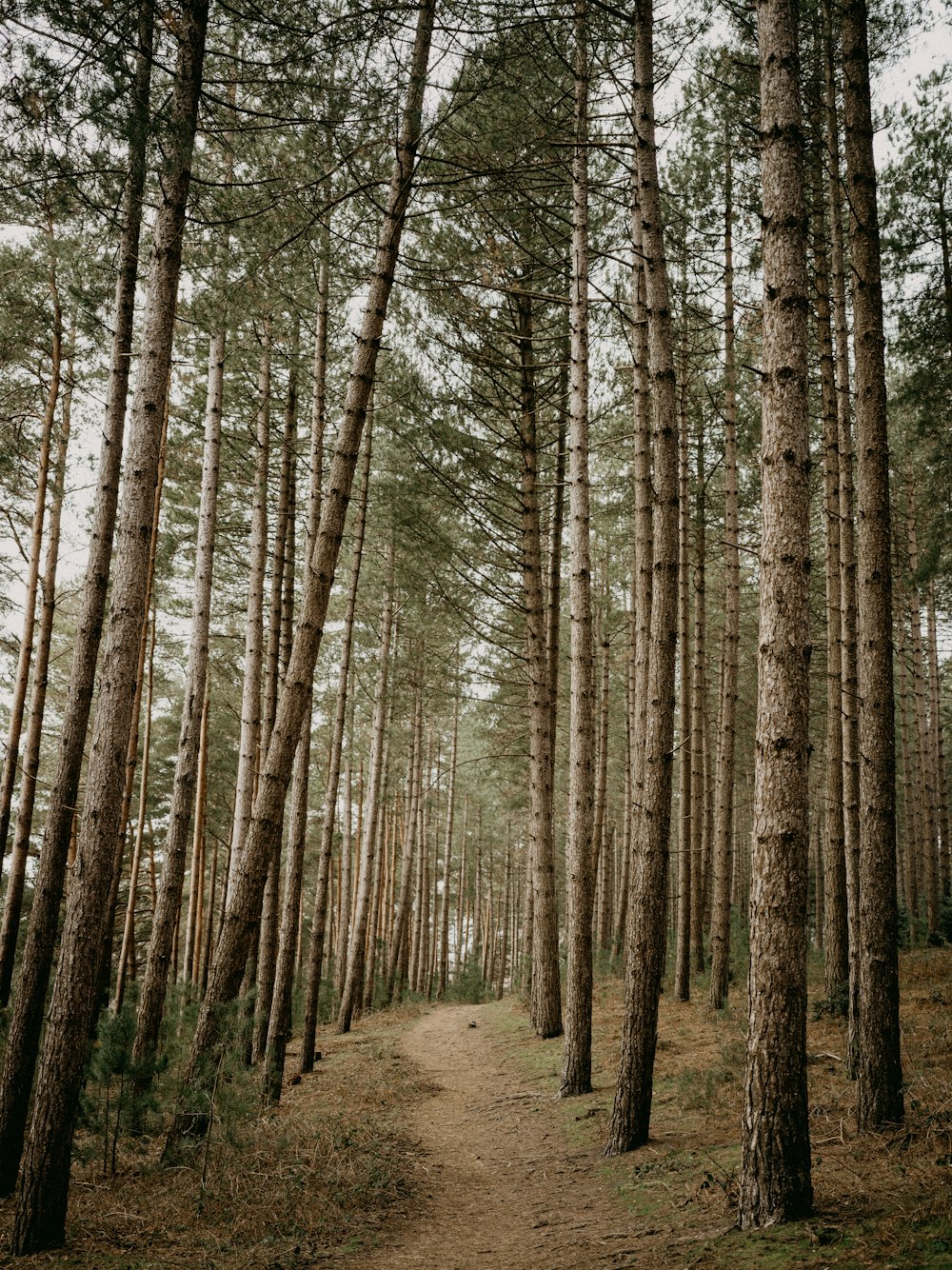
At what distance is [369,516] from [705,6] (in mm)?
7842

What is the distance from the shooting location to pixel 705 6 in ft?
24.3

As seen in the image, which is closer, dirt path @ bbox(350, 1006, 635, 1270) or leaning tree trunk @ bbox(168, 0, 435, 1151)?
dirt path @ bbox(350, 1006, 635, 1270)

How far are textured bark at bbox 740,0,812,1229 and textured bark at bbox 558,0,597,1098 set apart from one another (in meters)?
3.49

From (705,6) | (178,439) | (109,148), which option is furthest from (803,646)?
(178,439)

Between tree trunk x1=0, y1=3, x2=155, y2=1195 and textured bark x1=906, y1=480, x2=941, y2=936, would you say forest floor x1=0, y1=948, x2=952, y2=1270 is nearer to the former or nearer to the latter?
tree trunk x1=0, y1=3, x2=155, y2=1195

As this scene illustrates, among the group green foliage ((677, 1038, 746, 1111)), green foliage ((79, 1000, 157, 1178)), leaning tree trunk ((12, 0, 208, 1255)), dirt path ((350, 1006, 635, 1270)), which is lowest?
dirt path ((350, 1006, 635, 1270))

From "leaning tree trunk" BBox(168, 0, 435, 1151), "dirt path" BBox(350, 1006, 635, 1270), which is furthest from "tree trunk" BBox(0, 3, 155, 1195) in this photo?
"dirt path" BBox(350, 1006, 635, 1270)

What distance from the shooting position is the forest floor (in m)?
3.93

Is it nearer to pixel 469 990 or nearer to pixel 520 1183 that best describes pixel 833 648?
pixel 520 1183

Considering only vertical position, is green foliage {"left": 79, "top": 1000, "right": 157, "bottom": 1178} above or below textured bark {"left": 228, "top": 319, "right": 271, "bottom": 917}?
below

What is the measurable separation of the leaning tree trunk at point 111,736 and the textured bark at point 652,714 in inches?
151

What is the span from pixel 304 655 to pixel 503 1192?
14.8 feet

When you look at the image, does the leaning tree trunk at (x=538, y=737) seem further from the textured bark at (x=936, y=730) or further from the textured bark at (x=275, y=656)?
the textured bark at (x=936, y=730)

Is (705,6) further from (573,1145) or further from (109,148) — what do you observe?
(573,1145)
